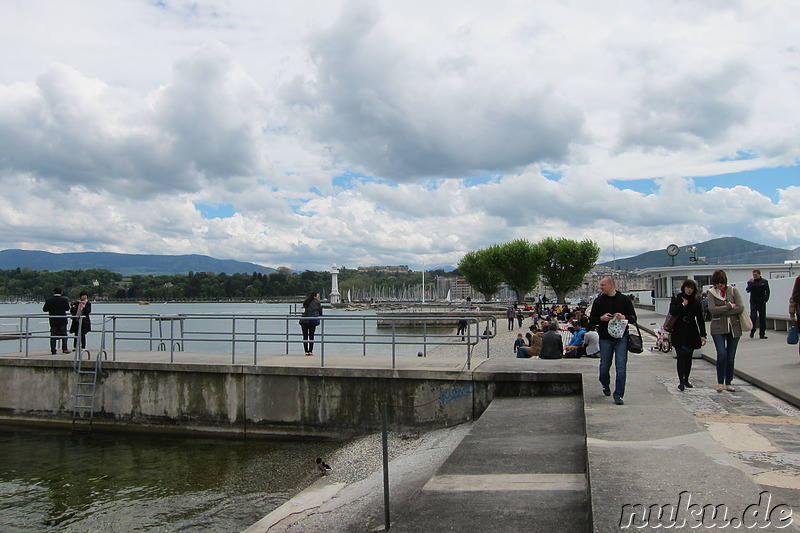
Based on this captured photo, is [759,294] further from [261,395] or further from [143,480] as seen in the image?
[143,480]

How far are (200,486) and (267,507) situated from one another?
1951 millimetres

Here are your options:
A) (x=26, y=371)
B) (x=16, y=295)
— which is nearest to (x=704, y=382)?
(x=26, y=371)

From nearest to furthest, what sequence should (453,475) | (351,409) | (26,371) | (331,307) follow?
(453,475) < (351,409) < (26,371) < (331,307)

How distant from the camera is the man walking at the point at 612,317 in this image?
27.6 ft

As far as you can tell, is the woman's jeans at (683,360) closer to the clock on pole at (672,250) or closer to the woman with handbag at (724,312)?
the woman with handbag at (724,312)

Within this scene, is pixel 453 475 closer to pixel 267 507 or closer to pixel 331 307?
pixel 267 507

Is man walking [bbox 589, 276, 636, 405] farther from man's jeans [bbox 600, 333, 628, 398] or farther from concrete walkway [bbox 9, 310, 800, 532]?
concrete walkway [bbox 9, 310, 800, 532]

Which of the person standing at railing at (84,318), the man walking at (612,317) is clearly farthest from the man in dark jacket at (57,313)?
the man walking at (612,317)

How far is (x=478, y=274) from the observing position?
334 ft

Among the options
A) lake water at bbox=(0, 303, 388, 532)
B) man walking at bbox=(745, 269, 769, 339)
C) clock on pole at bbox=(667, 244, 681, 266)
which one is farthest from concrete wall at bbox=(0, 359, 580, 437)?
clock on pole at bbox=(667, 244, 681, 266)

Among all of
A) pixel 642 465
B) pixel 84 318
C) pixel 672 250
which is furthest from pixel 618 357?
pixel 672 250

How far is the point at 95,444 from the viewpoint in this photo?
13789 mm

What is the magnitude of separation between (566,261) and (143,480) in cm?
8013

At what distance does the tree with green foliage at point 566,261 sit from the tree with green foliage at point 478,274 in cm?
1082
